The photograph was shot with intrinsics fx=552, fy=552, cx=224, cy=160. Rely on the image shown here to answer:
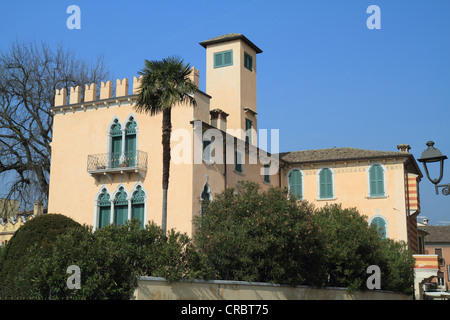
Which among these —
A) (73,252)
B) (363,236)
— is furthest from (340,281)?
(73,252)

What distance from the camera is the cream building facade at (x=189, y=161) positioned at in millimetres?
26250

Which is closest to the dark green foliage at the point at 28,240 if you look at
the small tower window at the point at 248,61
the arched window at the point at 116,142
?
the arched window at the point at 116,142

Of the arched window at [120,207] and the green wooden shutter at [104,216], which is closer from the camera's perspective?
the arched window at [120,207]

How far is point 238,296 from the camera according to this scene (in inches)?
703

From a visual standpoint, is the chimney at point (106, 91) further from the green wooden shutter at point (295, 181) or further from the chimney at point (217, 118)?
the green wooden shutter at point (295, 181)

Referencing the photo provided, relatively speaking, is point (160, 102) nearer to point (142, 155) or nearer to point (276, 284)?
point (142, 155)

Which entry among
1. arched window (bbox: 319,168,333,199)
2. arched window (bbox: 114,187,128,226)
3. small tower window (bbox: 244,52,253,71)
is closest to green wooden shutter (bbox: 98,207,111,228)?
arched window (bbox: 114,187,128,226)

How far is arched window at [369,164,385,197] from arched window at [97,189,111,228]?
16.7 metres

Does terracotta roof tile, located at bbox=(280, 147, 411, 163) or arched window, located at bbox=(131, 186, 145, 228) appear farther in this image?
terracotta roof tile, located at bbox=(280, 147, 411, 163)

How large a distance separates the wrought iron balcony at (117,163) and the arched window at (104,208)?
1.02 metres

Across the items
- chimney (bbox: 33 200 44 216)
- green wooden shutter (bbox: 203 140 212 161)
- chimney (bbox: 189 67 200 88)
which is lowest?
chimney (bbox: 33 200 44 216)

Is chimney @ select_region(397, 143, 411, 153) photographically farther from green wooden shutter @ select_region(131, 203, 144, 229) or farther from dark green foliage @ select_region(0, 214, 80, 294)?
dark green foliage @ select_region(0, 214, 80, 294)

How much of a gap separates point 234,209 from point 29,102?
20.5m

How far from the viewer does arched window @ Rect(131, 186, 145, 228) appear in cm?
2662
